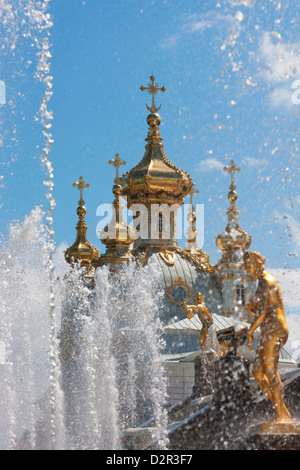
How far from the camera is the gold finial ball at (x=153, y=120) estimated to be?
38.9 meters

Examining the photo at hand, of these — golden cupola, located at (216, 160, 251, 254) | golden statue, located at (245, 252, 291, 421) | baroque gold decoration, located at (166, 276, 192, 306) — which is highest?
golden cupola, located at (216, 160, 251, 254)

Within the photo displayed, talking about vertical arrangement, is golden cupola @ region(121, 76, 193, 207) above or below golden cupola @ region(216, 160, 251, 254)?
above

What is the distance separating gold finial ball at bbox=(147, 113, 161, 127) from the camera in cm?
3894

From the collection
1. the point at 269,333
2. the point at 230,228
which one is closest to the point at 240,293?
the point at 230,228

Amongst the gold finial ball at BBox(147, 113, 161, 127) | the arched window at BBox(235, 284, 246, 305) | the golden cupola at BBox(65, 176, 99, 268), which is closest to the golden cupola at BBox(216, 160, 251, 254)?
the arched window at BBox(235, 284, 246, 305)

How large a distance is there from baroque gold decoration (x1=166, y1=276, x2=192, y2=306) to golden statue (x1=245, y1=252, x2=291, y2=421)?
25.0 metres

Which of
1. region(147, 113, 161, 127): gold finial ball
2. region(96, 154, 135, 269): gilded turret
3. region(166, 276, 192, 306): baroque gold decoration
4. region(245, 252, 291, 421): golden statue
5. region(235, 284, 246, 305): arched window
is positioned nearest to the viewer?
region(245, 252, 291, 421): golden statue

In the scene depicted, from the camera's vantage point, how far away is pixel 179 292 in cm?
3509

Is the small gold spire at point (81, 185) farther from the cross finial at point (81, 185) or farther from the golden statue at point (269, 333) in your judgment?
the golden statue at point (269, 333)

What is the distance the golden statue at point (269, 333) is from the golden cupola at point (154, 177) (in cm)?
2840

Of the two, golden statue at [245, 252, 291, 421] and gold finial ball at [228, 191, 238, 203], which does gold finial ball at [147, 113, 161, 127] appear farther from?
golden statue at [245, 252, 291, 421]

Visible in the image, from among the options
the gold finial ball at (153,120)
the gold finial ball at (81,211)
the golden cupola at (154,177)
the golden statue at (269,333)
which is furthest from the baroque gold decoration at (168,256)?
the golden statue at (269,333)
